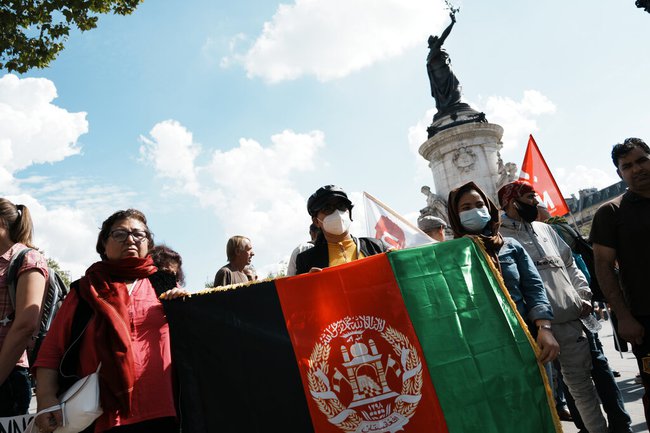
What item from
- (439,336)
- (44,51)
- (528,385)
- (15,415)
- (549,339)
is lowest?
(528,385)

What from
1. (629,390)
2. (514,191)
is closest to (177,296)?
(514,191)

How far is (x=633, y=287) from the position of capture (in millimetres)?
3129

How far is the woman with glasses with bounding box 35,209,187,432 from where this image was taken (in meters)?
2.32

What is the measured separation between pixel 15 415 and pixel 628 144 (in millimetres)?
4319

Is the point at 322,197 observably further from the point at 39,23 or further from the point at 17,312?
the point at 39,23

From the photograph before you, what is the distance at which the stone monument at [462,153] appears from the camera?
16734mm

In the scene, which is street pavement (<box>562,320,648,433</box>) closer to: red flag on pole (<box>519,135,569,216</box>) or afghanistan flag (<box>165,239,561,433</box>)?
afghanistan flag (<box>165,239,561,433</box>)

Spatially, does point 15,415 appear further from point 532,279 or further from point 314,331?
point 532,279

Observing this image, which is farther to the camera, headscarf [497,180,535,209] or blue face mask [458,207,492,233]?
headscarf [497,180,535,209]

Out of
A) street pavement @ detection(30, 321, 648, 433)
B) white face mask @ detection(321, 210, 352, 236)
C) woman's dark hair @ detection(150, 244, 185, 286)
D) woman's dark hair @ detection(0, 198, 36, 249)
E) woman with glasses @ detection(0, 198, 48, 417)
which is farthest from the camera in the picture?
street pavement @ detection(30, 321, 648, 433)

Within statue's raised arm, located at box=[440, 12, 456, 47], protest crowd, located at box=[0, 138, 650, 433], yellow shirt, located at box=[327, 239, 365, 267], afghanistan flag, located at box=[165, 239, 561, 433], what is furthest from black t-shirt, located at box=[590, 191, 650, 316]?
statue's raised arm, located at box=[440, 12, 456, 47]

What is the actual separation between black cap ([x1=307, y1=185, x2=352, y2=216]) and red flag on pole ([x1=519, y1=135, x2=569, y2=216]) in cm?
547

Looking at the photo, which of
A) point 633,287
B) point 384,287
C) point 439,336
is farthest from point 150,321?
point 633,287

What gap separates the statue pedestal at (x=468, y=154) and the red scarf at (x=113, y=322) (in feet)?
49.8
